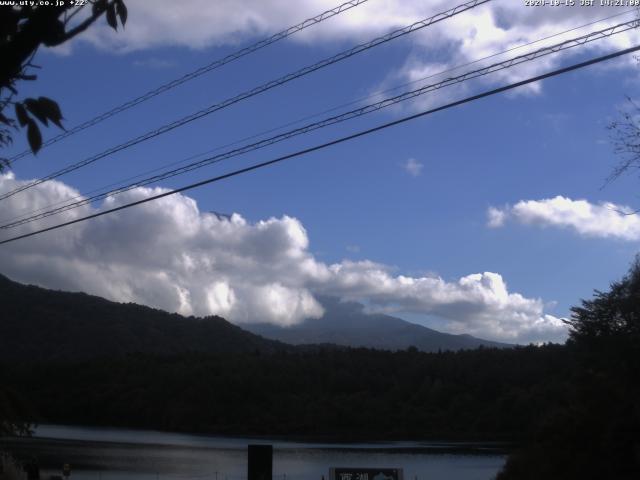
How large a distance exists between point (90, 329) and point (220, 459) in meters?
86.7

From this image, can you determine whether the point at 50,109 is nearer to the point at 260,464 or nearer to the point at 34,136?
the point at 34,136

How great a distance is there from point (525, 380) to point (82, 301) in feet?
294

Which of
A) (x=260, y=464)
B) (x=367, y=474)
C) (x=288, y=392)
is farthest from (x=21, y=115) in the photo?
(x=288, y=392)

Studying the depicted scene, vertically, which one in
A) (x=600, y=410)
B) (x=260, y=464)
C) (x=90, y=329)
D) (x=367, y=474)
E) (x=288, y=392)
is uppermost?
(x=90, y=329)

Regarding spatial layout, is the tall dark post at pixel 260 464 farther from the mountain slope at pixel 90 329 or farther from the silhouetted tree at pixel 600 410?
the mountain slope at pixel 90 329

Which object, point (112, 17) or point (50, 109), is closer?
point (50, 109)

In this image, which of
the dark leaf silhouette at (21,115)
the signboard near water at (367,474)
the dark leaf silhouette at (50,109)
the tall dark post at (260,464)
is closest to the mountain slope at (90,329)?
the tall dark post at (260,464)

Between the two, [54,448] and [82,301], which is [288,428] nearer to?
[54,448]

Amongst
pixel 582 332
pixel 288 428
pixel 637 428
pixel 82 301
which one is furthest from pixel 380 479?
pixel 82 301

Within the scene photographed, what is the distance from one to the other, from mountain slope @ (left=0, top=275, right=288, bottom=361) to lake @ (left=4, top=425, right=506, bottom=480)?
47479 millimetres

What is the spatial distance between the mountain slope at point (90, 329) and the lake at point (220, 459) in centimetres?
4748

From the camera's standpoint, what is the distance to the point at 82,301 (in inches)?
5600

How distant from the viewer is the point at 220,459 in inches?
2266

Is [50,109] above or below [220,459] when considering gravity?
above
